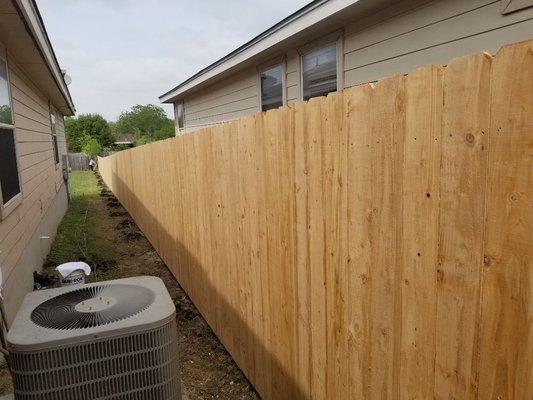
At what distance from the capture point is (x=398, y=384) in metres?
1.54

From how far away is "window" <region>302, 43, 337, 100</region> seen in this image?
16.8ft

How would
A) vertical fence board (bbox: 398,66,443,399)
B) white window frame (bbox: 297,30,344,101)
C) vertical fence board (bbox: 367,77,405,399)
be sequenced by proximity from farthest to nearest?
white window frame (bbox: 297,30,344,101) < vertical fence board (bbox: 367,77,405,399) < vertical fence board (bbox: 398,66,443,399)

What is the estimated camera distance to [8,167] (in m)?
4.76

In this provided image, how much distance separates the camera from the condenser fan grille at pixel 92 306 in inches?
71.4

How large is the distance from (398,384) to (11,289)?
13.3 ft

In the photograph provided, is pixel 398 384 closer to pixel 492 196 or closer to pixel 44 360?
pixel 492 196

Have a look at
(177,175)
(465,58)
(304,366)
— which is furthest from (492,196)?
(177,175)

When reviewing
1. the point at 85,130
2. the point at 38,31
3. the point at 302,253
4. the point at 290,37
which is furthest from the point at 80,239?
the point at 85,130

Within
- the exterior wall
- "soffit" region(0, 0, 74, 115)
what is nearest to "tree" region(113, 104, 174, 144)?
"soffit" region(0, 0, 74, 115)

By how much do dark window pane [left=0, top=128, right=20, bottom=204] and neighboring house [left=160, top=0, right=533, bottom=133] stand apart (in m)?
3.67

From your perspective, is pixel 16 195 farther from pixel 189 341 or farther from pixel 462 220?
pixel 462 220

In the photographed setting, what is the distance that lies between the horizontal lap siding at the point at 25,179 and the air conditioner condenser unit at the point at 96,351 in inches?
98.3

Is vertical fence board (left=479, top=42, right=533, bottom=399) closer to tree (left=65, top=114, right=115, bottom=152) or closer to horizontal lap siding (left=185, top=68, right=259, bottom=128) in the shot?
horizontal lap siding (left=185, top=68, right=259, bottom=128)

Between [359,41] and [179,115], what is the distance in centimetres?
1016
